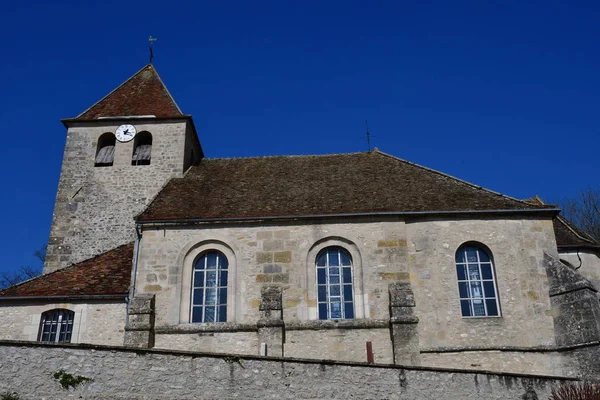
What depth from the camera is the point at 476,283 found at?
17.3 metres

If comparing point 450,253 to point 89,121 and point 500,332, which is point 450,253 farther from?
point 89,121

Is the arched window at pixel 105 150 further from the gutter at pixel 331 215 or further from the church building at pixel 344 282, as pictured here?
the gutter at pixel 331 215

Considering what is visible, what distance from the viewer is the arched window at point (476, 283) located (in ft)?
55.6

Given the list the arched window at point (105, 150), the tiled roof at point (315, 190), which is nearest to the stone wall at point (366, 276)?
the tiled roof at point (315, 190)

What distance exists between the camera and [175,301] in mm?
17172

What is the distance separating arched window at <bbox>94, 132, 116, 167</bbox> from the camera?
22.8 m

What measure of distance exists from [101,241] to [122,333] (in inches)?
193

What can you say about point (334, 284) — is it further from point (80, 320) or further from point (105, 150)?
point (105, 150)

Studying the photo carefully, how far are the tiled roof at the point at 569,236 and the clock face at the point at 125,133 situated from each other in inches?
617

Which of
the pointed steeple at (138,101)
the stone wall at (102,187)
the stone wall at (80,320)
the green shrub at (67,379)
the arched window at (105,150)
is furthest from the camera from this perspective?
the pointed steeple at (138,101)

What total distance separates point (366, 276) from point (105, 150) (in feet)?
39.1

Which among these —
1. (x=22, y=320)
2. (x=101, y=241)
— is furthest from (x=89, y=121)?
(x=22, y=320)

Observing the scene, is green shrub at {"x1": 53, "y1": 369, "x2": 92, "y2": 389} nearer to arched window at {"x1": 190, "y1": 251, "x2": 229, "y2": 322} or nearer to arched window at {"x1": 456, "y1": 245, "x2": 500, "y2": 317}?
arched window at {"x1": 190, "y1": 251, "x2": 229, "y2": 322}

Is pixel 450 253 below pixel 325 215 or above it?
below
